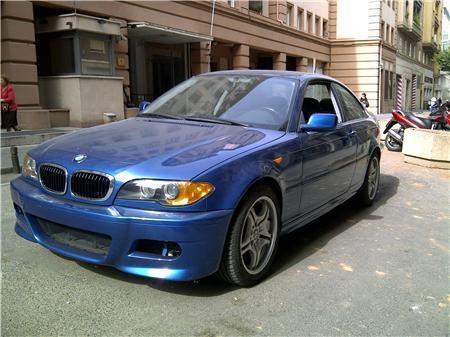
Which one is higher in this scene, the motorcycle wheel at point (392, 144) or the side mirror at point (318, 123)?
the side mirror at point (318, 123)

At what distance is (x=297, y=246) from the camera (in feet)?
14.7

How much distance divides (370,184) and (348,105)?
1.13 m

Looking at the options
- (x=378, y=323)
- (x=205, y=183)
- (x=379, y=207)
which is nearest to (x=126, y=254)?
(x=205, y=183)

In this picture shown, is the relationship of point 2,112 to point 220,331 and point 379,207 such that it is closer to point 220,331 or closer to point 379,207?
point 379,207

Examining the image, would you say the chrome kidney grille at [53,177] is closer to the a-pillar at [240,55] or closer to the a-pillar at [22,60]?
the a-pillar at [22,60]

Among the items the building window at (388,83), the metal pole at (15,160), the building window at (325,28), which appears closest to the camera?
the metal pole at (15,160)

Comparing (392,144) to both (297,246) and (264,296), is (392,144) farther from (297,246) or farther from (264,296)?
(264,296)

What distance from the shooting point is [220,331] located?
2.84 metres

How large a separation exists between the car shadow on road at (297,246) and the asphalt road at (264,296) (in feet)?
0.05

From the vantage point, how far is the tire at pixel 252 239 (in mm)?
3262

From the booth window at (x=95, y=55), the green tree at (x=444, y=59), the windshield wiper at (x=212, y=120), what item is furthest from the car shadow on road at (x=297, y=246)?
the green tree at (x=444, y=59)

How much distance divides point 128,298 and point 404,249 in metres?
2.71

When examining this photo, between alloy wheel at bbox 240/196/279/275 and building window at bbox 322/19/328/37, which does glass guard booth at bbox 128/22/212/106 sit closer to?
alloy wheel at bbox 240/196/279/275

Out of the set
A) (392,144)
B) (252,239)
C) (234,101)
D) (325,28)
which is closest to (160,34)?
(392,144)
